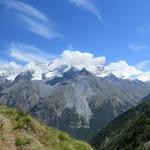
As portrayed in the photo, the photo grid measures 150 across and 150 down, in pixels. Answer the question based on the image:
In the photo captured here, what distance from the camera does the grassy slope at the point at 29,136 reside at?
2134 centimetres

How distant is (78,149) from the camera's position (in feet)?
75.7

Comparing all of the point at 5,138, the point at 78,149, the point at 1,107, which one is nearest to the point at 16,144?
the point at 5,138

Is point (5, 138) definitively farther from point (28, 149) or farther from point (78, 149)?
point (78, 149)

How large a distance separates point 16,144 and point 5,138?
0.84 meters

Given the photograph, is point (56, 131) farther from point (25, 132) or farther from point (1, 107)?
point (1, 107)

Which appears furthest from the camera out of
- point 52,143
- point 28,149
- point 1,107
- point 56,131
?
point 1,107

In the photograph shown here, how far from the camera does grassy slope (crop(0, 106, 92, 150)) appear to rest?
70.0 feet

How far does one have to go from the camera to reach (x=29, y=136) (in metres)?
22.5

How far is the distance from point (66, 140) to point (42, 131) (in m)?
1.74

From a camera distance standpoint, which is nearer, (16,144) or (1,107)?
(16,144)

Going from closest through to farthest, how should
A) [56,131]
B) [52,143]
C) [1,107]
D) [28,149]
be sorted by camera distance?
[28,149] < [52,143] < [56,131] < [1,107]

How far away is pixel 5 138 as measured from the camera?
857 inches

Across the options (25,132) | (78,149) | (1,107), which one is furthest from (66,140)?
(1,107)

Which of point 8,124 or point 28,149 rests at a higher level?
point 8,124
